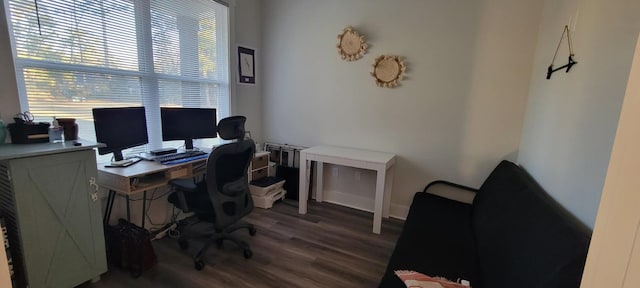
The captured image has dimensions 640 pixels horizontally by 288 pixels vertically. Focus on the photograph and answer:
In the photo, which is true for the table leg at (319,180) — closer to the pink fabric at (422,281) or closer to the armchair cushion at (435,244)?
the armchair cushion at (435,244)

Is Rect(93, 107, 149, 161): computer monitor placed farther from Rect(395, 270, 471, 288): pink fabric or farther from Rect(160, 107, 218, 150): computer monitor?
Rect(395, 270, 471, 288): pink fabric

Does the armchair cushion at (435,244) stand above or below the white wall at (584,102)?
below

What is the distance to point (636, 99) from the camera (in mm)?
533

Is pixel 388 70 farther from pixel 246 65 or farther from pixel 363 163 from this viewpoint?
pixel 246 65

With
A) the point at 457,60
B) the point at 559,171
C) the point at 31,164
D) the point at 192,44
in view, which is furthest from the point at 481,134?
the point at 31,164

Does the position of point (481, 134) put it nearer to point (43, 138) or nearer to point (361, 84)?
point (361, 84)

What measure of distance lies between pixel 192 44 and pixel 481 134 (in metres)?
3.09

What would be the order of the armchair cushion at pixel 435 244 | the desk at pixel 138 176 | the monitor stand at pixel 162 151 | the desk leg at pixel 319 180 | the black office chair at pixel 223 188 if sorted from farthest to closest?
1. the desk leg at pixel 319 180
2. the monitor stand at pixel 162 151
3. the black office chair at pixel 223 188
4. the desk at pixel 138 176
5. the armchair cushion at pixel 435 244

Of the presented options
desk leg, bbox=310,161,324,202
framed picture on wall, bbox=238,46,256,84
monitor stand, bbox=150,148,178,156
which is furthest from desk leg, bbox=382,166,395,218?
monitor stand, bbox=150,148,178,156

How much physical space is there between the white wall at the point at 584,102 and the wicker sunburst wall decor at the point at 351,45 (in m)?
→ 1.65

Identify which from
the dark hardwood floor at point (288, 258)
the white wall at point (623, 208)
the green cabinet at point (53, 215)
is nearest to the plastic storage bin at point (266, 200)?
the dark hardwood floor at point (288, 258)

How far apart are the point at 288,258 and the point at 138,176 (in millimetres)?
1327

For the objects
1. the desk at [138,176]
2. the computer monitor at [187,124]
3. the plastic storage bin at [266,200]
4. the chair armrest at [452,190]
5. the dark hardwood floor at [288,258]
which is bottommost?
the dark hardwood floor at [288,258]

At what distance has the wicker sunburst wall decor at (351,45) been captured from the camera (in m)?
3.14
